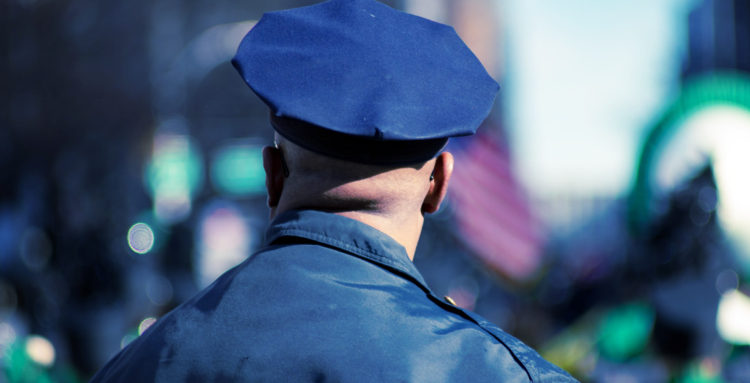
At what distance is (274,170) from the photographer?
1755mm

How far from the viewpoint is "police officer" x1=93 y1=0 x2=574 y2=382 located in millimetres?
1472

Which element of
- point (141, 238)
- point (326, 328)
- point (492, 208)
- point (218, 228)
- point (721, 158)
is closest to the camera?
point (326, 328)

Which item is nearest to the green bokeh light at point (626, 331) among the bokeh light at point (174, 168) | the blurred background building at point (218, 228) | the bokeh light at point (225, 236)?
the blurred background building at point (218, 228)

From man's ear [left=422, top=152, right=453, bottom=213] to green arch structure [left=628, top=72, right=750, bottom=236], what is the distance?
5.81 meters

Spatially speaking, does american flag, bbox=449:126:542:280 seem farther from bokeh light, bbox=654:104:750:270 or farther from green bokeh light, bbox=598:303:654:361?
bokeh light, bbox=654:104:750:270

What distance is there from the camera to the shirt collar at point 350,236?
1.60 metres

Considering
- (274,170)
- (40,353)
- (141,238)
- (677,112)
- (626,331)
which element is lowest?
(141,238)

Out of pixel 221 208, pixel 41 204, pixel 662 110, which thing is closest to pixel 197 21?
pixel 221 208

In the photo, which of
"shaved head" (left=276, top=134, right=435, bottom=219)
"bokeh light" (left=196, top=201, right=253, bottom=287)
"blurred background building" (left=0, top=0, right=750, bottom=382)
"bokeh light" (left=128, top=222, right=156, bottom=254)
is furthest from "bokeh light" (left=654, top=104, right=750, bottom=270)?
"bokeh light" (left=196, top=201, right=253, bottom=287)

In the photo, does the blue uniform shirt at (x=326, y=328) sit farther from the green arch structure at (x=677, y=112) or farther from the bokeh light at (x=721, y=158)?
the green arch structure at (x=677, y=112)

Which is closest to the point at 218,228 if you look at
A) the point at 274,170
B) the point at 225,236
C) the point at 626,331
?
the point at 225,236

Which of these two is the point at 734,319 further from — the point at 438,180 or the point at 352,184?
the point at 352,184

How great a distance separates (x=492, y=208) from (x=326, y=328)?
10.4 meters

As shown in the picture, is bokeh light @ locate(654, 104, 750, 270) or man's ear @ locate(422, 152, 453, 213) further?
bokeh light @ locate(654, 104, 750, 270)
